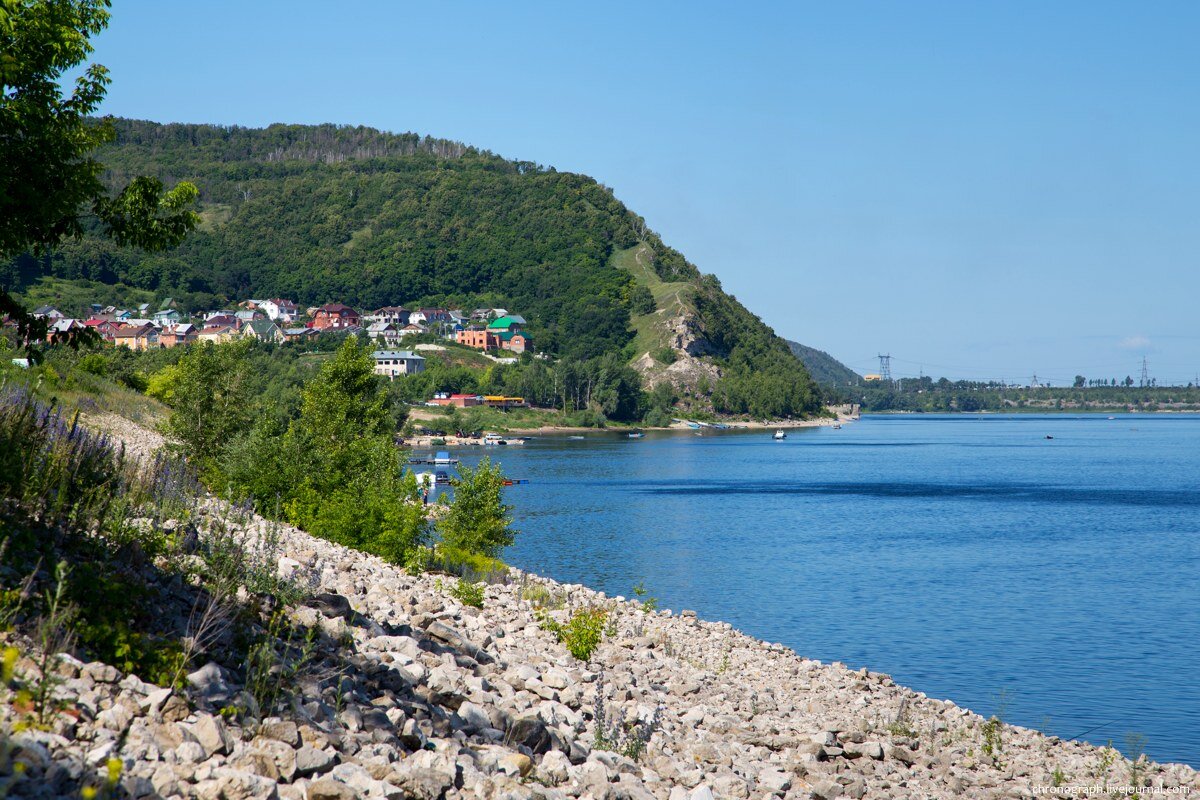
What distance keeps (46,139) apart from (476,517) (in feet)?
86.4

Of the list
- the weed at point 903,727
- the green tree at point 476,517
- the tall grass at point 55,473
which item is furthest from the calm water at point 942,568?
the tall grass at point 55,473

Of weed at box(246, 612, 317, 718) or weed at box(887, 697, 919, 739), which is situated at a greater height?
weed at box(246, 612, 317, 718)

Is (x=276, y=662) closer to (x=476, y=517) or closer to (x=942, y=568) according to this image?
(x=476, y=517)

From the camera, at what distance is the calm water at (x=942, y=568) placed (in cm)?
2983

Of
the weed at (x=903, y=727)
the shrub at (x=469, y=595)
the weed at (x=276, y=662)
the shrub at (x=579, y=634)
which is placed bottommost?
the weed at (x=903, y=727)

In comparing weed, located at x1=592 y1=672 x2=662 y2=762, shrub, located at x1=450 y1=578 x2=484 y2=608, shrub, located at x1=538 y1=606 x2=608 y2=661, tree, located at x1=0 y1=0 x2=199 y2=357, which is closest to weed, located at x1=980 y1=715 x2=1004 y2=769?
weed, located at x1=592 y1=672 x2=662 y2=762

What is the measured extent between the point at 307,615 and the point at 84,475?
3.55m

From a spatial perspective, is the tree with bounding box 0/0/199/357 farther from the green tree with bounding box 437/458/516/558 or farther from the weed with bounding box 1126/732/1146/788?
the green tree with bounding box 437/458/516/558

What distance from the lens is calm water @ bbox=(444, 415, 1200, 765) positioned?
2983 cm

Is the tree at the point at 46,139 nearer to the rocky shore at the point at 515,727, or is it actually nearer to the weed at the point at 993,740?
the rocky shore at the point at 515,727

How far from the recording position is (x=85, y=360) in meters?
66.6

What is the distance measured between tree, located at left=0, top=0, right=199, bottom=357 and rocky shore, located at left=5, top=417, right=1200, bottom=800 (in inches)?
208

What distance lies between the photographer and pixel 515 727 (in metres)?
12.4

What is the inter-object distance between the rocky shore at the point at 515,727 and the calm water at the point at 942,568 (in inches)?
232
